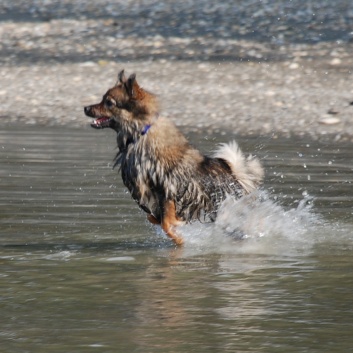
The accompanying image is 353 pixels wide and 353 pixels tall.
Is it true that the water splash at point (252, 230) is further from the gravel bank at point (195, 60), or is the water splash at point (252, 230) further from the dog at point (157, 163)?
the gravel bank at point (195, 60)

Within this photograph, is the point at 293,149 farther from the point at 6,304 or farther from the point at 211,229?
the point at 6,304

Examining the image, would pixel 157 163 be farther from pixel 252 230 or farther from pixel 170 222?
pixel 252 230

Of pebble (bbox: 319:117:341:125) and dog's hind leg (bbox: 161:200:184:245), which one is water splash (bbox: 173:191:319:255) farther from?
pebble (bbox: 319:117:341:125)

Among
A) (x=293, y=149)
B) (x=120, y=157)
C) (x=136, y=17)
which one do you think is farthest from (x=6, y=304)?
(x=136, y=17)

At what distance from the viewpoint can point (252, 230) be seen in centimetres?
873

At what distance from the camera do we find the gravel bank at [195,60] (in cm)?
1599

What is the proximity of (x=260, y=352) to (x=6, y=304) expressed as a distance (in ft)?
5.05

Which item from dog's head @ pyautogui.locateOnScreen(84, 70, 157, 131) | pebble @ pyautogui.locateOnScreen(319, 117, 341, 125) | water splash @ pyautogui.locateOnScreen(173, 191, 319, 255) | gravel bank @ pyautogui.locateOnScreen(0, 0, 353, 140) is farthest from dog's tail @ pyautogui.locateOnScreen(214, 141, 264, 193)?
pebble @ pyautogui.locateOnScreen(319, 117, 341, 125)

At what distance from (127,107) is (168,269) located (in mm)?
1411

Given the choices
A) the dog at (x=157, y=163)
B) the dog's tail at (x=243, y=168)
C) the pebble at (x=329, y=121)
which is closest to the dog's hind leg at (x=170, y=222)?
the dog at (x=157, y=163)

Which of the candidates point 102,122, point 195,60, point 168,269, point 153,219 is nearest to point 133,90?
point 102,122

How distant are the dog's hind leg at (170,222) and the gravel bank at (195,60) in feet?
20.6

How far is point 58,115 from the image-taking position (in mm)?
16344

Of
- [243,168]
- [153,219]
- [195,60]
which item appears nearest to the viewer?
[153,219]
